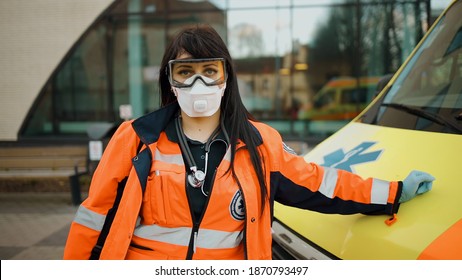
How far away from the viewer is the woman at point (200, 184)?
181 cm

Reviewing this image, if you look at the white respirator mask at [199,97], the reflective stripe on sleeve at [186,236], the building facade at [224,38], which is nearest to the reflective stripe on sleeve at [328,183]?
the reflective stripe on sleeve at [186,236]

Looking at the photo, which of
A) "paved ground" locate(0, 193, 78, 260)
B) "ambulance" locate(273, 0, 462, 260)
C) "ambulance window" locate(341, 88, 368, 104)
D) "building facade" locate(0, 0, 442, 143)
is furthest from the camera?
"ambulance window" locate(341, 88, 368, 104)

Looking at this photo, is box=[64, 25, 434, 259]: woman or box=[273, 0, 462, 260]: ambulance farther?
box=[64, 25, 434, 259]: woman

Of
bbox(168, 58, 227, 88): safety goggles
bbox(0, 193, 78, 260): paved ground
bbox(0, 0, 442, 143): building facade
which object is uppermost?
bbox(0, 0, 442, 143): building facade

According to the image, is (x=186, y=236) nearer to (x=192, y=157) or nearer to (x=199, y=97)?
(x=192, y=157)

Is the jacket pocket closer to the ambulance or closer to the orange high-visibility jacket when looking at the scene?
the orange high-visibility jacket

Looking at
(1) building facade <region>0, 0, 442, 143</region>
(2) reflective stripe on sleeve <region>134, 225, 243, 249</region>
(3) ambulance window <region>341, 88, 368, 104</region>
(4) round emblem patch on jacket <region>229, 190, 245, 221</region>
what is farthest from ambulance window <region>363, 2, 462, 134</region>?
(3) ambulance window <region>341, 88, 368, 104</region>

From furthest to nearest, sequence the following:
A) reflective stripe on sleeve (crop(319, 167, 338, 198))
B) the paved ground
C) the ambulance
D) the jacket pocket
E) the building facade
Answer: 1. the building facade
2. the paved ground
3. reflective stripe on sleeve (crop(319, 167, 338, 198))
4. the jacket pocket
5. the ambulance

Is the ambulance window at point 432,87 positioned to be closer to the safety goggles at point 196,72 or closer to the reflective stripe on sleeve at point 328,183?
the reflective stripe on sleeve at point 328,183

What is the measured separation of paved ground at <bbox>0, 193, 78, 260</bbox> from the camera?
410 centimetres

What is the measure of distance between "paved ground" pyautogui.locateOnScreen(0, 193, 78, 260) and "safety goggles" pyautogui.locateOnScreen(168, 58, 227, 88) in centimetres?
260

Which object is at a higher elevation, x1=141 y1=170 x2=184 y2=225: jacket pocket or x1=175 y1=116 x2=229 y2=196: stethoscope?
x1=175 y1=116 x2=229 y2=196: stethoscope

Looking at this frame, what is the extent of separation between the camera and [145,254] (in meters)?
1.86

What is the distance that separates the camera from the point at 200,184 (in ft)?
5.97
